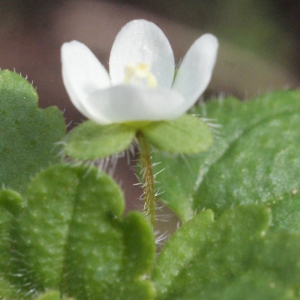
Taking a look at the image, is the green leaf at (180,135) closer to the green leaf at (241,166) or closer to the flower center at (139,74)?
the flower center at (139,74)

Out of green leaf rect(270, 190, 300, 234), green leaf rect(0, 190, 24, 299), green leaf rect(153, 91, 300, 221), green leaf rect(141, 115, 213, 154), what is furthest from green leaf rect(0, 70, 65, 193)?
green leaf rect(270, 190, 300, 234)

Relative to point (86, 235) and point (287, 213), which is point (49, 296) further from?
point (287, 213)

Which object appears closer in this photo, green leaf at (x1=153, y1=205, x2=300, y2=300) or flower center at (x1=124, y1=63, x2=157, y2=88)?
green leaf at (x1=153, y1=205, x2=300, y2=300)

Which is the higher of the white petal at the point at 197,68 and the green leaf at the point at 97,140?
the white petal at the point at 197,68

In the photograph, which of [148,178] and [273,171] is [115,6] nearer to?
[273,171]

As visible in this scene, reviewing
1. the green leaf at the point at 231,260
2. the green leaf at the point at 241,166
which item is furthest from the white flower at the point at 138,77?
the green leaf at the point at 241,166

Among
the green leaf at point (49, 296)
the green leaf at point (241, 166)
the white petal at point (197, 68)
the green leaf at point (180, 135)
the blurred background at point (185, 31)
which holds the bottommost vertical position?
the blurred background at point (185, 31)

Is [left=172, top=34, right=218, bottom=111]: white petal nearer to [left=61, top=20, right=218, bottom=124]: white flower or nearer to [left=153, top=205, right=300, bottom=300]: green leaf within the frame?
[left=61, top=20, right=218, bottom=124]: white flower
